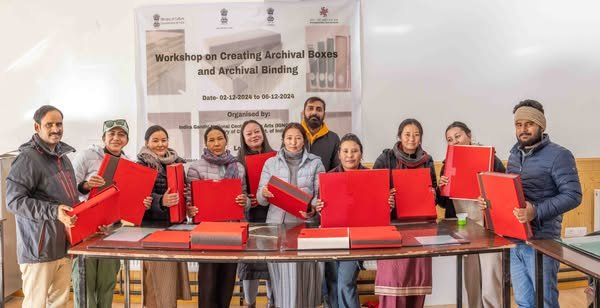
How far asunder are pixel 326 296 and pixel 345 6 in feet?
8.06

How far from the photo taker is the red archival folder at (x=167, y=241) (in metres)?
2.43

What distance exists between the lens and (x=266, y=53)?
169 inches

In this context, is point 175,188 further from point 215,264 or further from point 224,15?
point 224,15

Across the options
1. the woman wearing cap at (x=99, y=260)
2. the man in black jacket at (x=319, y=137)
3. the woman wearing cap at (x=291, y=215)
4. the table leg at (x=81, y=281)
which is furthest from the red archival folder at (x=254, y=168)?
the table leg at (x=81, y=281)

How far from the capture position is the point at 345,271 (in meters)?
3.27

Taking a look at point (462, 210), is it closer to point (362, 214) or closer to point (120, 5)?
point (362, 214)

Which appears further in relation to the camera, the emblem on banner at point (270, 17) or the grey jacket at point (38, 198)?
the emblem on banner at point (270, 17)

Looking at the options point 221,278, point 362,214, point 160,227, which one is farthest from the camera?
point 221,278

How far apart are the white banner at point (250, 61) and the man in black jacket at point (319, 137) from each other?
44 centimetres

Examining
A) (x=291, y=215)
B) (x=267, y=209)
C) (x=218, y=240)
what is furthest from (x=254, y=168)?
(x=218, y=240)

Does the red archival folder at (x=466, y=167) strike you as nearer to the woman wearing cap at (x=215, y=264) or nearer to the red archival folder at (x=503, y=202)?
the red archival folder at (x=503, y=202)

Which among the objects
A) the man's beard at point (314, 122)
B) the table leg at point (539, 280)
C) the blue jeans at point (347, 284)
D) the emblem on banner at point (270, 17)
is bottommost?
the blue jeans at point (347, 284)

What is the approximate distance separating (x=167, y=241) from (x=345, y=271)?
1.32 metres

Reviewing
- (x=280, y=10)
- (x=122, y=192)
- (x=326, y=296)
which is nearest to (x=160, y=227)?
(x=122, y=192)
